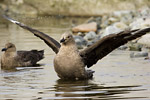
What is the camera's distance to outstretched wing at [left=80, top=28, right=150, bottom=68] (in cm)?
902

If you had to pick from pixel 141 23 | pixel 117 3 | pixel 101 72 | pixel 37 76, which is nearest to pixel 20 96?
pixel 37 76

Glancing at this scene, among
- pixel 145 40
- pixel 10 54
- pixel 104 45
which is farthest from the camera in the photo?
pixel 145 40

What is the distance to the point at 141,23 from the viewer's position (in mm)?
16562

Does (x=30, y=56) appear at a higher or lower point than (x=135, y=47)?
lower

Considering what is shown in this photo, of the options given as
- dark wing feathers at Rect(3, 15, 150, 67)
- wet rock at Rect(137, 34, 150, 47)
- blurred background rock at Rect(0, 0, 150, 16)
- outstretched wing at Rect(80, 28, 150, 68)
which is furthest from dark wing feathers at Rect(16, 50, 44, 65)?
blurred background rock at Rect(0, 0, 150, 16)

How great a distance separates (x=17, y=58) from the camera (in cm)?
1188

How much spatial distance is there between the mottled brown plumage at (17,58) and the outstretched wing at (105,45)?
2.52 m

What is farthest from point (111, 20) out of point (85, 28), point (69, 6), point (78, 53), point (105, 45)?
point (78, 53)

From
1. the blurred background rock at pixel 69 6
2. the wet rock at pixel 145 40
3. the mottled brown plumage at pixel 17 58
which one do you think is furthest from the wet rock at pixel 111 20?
the mottled brown plumage at pixel 17 58

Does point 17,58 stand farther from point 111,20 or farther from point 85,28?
point 111,20

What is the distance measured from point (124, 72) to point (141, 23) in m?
7.00

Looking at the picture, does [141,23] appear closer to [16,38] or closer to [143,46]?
[143,46]

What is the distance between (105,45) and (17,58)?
3.24 meters

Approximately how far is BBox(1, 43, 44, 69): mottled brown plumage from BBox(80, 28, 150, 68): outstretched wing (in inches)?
99.1
